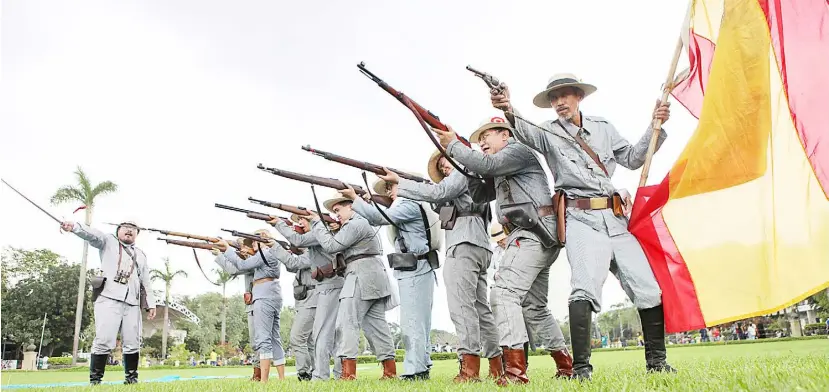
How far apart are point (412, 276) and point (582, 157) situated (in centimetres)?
277

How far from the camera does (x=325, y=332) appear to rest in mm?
8242

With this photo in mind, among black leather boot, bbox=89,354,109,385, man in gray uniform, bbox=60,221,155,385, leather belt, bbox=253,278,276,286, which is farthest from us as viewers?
leather belt, bbox=253,278,276,286

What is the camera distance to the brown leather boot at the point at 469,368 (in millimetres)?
5702

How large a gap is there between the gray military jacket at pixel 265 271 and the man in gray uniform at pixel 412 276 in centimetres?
296

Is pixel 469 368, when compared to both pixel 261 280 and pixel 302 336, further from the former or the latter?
pixel 261 280

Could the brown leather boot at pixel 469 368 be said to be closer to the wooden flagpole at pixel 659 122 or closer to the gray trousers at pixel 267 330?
the wooden flagpole at pixel 659 122

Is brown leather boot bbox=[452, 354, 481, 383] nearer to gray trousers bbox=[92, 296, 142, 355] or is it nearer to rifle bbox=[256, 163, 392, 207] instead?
rifle bbox=[256, 163, 392, 207]

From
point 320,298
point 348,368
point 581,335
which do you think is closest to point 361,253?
point 320,298

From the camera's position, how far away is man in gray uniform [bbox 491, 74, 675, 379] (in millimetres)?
4629

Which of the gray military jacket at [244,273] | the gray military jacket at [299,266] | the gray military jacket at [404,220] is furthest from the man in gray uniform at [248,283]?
the gray military jacket at [404,220]

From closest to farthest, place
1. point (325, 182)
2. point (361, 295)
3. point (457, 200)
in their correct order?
point (457, 200) < point (361, 295) < point (325, 182)

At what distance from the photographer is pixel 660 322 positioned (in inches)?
186

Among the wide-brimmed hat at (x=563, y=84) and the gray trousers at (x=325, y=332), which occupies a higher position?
the wide-brimmed hat at (x=563, y=84)

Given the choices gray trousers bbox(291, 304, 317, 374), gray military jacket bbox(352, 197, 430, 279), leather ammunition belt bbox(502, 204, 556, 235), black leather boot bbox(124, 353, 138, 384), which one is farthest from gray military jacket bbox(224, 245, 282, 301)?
leather ammunition belt bbox(502, 204, 556, 235)
